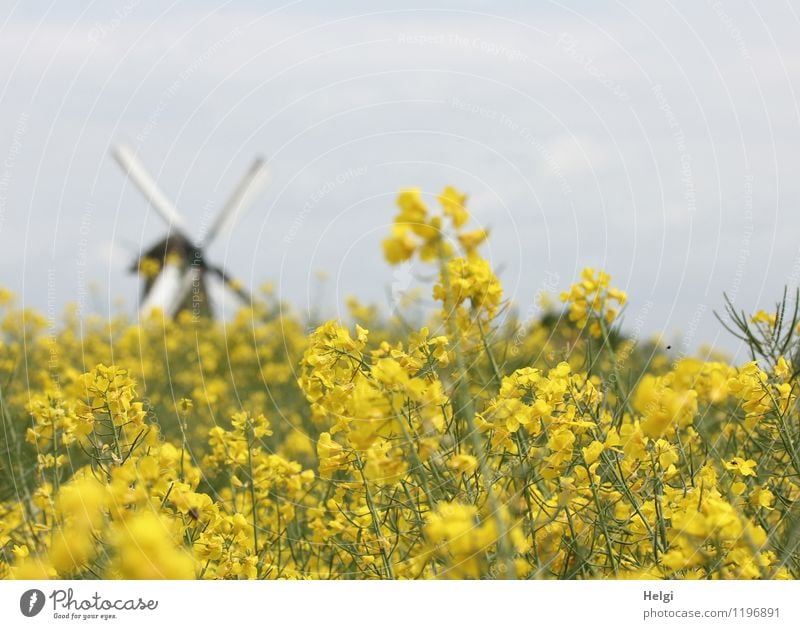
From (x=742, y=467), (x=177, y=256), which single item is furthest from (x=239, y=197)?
(x=742, y=467)

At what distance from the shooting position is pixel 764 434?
11.2ft

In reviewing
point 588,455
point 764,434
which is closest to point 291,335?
point 764,434

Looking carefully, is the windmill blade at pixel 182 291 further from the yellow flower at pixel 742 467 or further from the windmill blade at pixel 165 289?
the yellow flower at pixel 742 467
